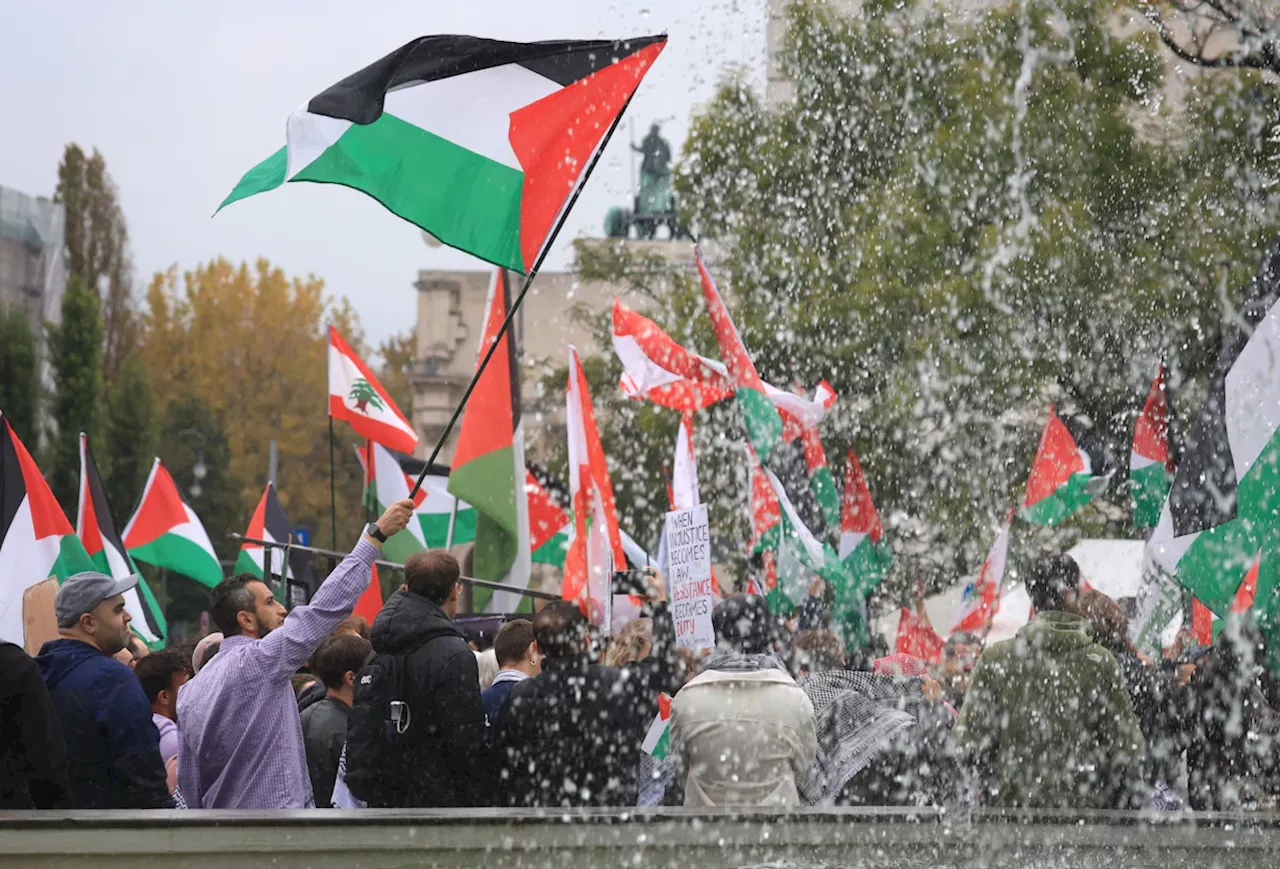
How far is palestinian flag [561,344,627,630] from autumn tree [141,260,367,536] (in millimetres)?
48610

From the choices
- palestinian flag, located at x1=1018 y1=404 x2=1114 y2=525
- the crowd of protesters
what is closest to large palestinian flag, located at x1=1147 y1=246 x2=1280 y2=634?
the crowd of protesters

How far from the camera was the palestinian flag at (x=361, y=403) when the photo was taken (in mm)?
14250

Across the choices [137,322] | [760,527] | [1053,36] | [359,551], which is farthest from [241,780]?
[137,322]

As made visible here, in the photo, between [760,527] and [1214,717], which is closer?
[1214,717]

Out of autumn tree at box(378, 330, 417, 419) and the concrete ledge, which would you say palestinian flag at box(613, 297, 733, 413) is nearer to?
the concrete ledge

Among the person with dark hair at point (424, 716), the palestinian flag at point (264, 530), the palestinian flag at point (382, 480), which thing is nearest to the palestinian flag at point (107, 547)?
the palestinian flag at point (264, 530)

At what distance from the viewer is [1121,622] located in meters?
6.58

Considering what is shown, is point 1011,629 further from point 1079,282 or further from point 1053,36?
point 1053,36

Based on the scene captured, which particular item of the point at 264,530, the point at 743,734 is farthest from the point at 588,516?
the point at 264,530

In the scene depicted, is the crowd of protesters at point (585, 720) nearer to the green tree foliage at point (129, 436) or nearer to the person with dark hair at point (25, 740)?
the person with dark hair at point (25, 740)

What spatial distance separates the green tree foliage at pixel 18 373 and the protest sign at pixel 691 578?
132ft

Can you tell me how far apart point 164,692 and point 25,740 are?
2008mm

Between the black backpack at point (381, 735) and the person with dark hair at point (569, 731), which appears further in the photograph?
the person with dark hair at point (569, 731)

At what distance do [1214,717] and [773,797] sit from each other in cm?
160
